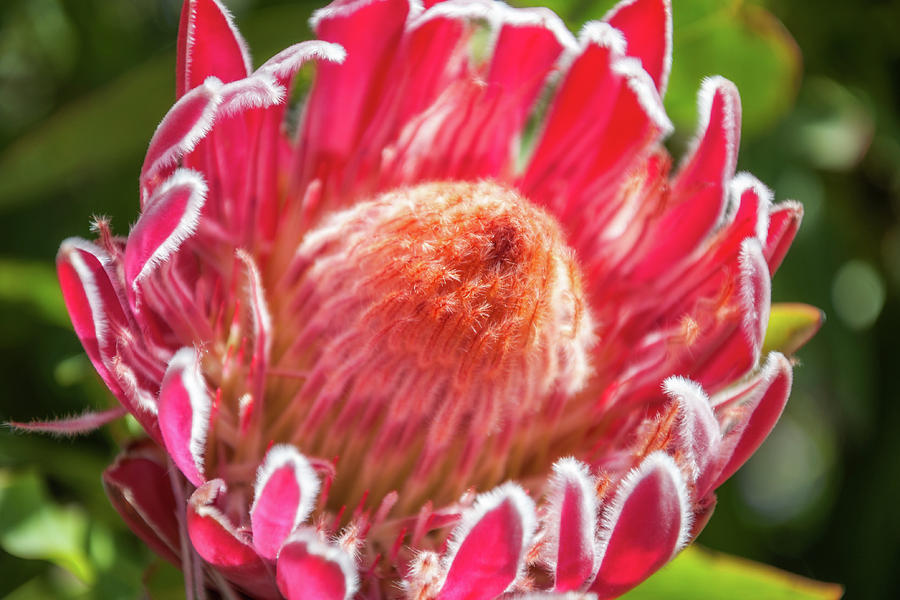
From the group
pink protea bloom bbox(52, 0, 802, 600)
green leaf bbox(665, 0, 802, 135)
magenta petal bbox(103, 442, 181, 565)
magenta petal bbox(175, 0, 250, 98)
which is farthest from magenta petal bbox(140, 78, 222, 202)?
green leaf bbox(665, 0, 802, 135)

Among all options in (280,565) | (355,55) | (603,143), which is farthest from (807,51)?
(280,565)

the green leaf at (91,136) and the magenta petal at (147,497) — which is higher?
the green leaf at (91,136)

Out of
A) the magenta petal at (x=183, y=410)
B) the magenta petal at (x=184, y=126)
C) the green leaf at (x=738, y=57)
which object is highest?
the magenta petal at (x=184, y=126)

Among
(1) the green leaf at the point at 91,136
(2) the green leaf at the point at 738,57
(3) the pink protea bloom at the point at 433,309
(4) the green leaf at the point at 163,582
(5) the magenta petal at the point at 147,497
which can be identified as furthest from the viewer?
(2) the green leaf at the point at 738,57

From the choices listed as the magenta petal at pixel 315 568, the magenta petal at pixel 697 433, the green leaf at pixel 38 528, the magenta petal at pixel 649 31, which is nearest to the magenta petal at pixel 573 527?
the magenta petal at pixel 697 433

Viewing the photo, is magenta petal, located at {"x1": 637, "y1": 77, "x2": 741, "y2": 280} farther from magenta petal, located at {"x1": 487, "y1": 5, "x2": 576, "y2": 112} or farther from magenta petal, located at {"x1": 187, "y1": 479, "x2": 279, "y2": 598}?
magenta petal, located at {"x1": 187, "y1": 479, "x2": 279, "y2": 598}

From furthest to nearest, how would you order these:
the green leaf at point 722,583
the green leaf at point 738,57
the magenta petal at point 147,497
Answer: the green leaf at point 738,57 → the green leaf at point 722,583 → the magenta petal at point 147,497

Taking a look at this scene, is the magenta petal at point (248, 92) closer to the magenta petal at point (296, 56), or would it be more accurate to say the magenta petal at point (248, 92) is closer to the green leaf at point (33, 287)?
the magenta petal at point (296, 56)
